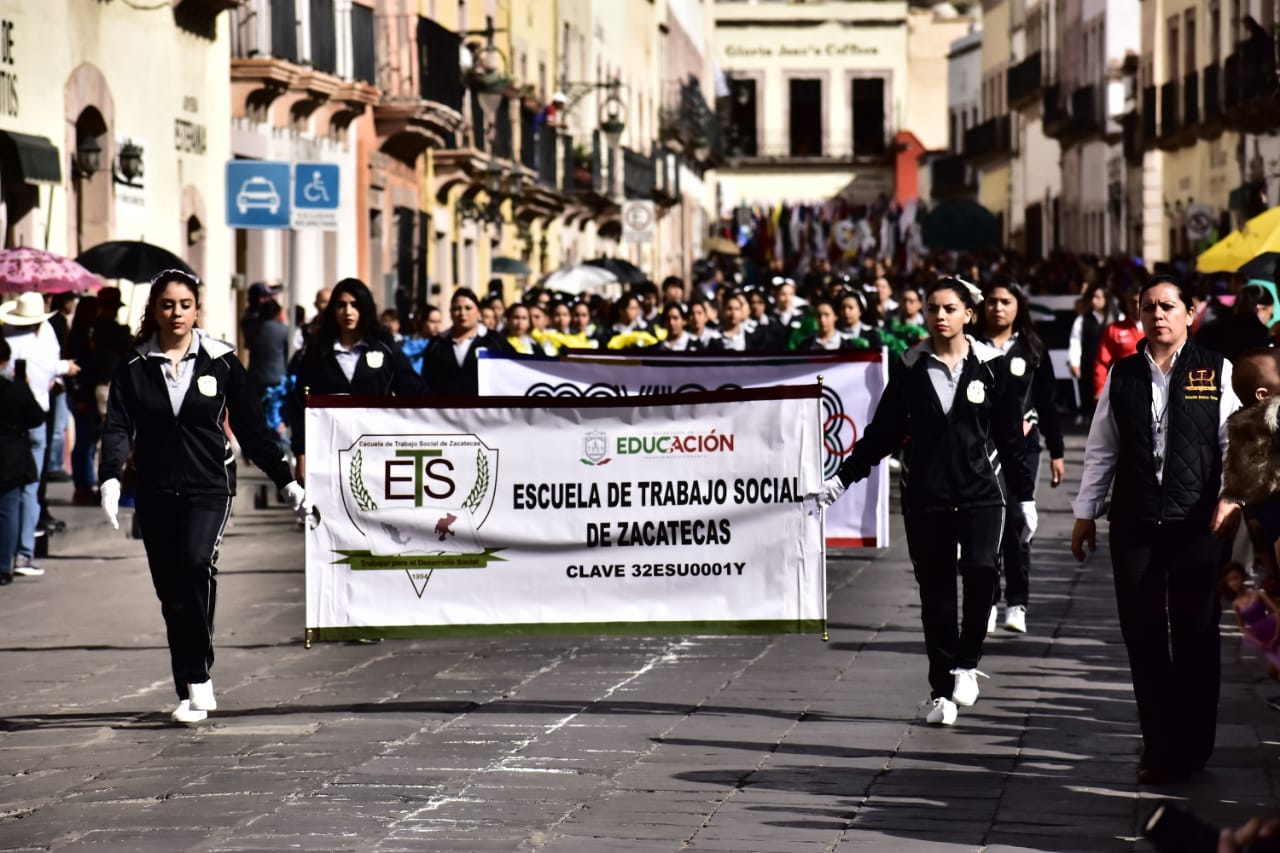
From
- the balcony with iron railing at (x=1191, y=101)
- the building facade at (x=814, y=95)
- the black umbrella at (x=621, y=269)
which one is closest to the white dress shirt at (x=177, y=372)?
the black umbrella at (x=621, y=269)

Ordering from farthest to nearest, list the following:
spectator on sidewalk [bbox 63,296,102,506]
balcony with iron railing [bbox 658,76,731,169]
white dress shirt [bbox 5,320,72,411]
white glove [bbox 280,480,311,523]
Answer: balcony with iron railing [bbox 658,76,731,169] < spectator on sidewalk [bbox 63,296,102,506] < white dress shirt [bbox 5,320,72,411] < white glove [bbox 280,480,311,523]

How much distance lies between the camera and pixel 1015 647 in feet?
40.8

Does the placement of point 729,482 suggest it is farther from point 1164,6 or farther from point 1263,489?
point 1164,6

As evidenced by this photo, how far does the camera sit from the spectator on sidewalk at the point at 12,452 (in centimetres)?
1554

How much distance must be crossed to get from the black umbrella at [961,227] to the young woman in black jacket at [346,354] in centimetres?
4851

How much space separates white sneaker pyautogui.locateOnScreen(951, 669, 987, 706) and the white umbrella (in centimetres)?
2909

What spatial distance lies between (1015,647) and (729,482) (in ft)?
7.59

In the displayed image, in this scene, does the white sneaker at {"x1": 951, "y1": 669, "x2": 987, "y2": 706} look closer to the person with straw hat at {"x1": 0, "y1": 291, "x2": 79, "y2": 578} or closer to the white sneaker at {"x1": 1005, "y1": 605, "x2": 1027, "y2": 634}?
the white sneaker at {"x1": 1005, "y1": 605, "x2": 1027, "y2": 634}

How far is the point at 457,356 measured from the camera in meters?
15.5

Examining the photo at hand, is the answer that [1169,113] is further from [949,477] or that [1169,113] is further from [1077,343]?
[949,477]

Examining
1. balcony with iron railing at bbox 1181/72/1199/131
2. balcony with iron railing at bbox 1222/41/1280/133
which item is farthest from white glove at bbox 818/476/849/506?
balcony with iron railing at bbox 1181/72/1199/131

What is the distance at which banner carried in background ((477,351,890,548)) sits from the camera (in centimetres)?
1459

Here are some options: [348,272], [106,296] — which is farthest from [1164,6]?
[106,296]

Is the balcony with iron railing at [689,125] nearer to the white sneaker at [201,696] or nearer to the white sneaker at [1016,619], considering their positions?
the white sneaker at [1016,619]
